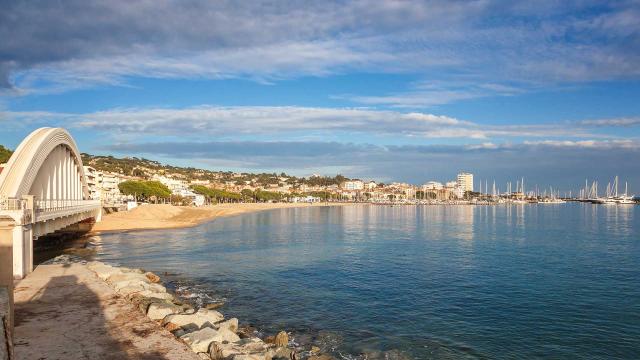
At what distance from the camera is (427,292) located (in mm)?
30531

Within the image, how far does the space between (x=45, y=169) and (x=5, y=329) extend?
43.9 meters

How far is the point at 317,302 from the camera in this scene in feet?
90.9

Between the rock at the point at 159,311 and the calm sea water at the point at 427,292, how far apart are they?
165 inches

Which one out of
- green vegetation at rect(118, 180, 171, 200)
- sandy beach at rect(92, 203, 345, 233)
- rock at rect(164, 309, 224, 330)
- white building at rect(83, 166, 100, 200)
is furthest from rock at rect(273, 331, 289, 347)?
green vegetation at rect(118, 180, 171, 200)

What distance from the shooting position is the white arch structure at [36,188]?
26719mm

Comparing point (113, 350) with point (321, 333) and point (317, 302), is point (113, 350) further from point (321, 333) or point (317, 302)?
point (317, 302)

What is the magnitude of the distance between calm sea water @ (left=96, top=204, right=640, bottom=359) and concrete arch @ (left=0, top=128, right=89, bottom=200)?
8.06 m

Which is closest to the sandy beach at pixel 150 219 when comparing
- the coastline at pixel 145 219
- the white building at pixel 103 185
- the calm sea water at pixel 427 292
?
the coastline at pixel 145 219

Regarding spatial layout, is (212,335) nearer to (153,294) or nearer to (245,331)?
(245,331)

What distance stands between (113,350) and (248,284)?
59.2 feet

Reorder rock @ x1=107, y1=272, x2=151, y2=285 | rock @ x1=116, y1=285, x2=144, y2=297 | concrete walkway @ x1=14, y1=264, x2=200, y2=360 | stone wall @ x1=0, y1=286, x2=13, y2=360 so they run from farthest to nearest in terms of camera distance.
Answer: rock @ x1=107, y1=272, x2=151, y2=285 < rock @ x1=116, y1=285, x2=144, y2=297 < concrete walkway @ x1=14, y1=264, x2=200, y2=360 < stone wall @ x1=0, y1=286, x2=13, y2=360

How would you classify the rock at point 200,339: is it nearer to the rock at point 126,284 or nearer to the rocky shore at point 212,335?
the rocky shore at point 212,335

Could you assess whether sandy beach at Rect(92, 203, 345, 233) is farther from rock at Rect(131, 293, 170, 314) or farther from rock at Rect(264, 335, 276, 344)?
rock at Rect(264, 335, 276, 344)

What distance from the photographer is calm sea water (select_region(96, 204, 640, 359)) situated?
20953 mm
